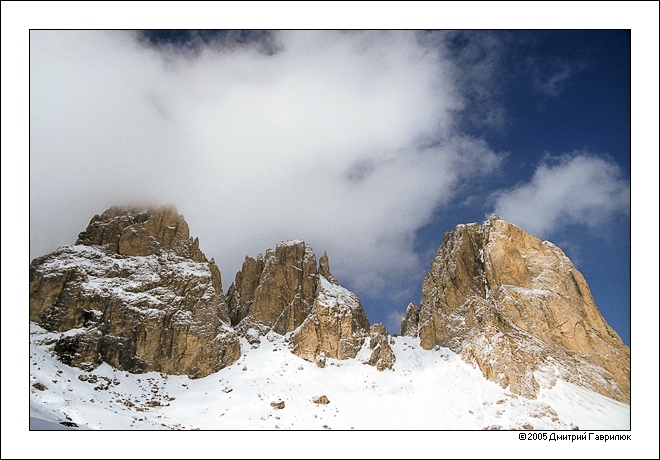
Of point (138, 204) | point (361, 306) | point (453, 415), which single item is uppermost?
point (138, 204)

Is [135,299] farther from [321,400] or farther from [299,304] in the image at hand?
[321,400]

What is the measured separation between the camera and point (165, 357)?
80312 millimetres

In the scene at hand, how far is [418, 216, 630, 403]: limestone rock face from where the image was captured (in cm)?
7275

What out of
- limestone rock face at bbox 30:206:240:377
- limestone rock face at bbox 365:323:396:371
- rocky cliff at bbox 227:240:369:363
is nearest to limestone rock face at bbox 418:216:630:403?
limestone rock face at bbox 365:323:396:371

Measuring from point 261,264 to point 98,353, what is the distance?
1796 inches

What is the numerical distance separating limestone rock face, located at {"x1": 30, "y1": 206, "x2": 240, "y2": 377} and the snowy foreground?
2.91 metres

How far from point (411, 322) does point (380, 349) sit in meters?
18.1

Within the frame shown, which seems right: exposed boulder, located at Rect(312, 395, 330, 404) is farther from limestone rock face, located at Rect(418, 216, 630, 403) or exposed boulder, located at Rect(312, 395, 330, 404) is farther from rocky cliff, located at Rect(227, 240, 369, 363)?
limestone rock face, located at Rect(418, 216, 630, 403)

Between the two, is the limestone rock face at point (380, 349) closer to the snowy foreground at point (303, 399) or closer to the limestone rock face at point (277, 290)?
the snowy foreground at point (303, 399)

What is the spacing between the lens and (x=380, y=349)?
91688 millimetres

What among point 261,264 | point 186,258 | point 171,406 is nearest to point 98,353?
point 171,406

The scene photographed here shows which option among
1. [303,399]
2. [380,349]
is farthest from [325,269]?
[303,399]

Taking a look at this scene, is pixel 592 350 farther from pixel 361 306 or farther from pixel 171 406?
pixel 171 406

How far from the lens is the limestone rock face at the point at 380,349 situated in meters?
88.1
